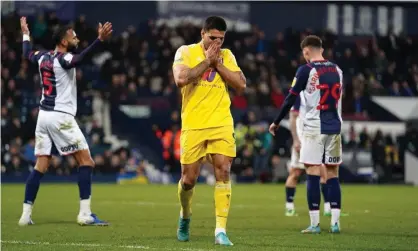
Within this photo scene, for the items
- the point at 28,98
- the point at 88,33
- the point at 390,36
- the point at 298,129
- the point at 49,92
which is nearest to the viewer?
the point at 49,92

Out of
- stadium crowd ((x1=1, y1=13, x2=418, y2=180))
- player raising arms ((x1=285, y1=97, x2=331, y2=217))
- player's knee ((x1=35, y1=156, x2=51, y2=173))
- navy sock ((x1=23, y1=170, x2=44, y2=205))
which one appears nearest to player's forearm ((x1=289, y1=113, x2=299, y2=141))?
player raising arms ((x1=285, y1=97, x2=331, y2=217))

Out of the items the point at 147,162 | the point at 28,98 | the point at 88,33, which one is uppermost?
the point at 88,33

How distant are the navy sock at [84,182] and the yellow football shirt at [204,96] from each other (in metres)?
3.08

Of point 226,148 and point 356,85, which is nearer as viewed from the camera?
point 226,148

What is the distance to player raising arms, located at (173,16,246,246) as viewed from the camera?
30.0 feet

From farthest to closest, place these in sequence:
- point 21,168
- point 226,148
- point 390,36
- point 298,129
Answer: point 390,36, point 21,168, point 298,129, point 226,148

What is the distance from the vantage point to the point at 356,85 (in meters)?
32.5

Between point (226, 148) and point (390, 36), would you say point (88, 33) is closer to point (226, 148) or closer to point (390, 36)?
point (390, 36)

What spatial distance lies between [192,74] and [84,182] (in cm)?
360

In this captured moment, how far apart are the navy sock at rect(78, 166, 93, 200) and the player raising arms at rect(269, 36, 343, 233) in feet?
9.25

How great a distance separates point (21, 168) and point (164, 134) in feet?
16.2

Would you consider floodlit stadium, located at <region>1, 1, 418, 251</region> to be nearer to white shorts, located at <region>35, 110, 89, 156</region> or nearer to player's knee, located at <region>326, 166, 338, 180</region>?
white shorts, located at <region>35, 110, 89, 156</region>

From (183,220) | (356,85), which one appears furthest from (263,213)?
(356,85)

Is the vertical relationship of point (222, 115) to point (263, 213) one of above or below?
above
